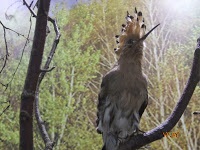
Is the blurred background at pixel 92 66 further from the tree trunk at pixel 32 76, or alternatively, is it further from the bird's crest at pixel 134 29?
the tree trunk at pixel 32 76

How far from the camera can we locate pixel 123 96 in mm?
687

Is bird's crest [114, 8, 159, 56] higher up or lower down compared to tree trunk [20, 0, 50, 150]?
higher up

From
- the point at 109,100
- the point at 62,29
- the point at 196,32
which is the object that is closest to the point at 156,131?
the point at 109,100

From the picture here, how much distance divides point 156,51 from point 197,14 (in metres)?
0.34

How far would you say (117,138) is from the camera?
2.33ft

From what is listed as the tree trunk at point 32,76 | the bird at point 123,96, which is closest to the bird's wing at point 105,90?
the bird at point 123,96

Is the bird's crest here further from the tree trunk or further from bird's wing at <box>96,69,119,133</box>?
the tree trunk

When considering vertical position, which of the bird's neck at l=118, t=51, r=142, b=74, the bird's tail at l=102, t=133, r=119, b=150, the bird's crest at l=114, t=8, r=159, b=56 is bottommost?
the bird's tail at l=102, t=133, r=119, b=150

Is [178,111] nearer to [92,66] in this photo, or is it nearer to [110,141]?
[110,141]

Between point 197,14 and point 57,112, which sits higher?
point 197,14

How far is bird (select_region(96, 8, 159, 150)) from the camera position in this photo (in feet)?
2.26

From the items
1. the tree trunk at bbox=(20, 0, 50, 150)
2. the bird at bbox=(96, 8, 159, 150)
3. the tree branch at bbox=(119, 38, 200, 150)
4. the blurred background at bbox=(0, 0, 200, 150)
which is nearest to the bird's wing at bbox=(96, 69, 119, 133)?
the bird at bbox=(96, 8, 159, 150)

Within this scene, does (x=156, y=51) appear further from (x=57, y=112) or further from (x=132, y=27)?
(x=132, y=27)

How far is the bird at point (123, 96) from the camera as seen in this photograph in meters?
0.69
